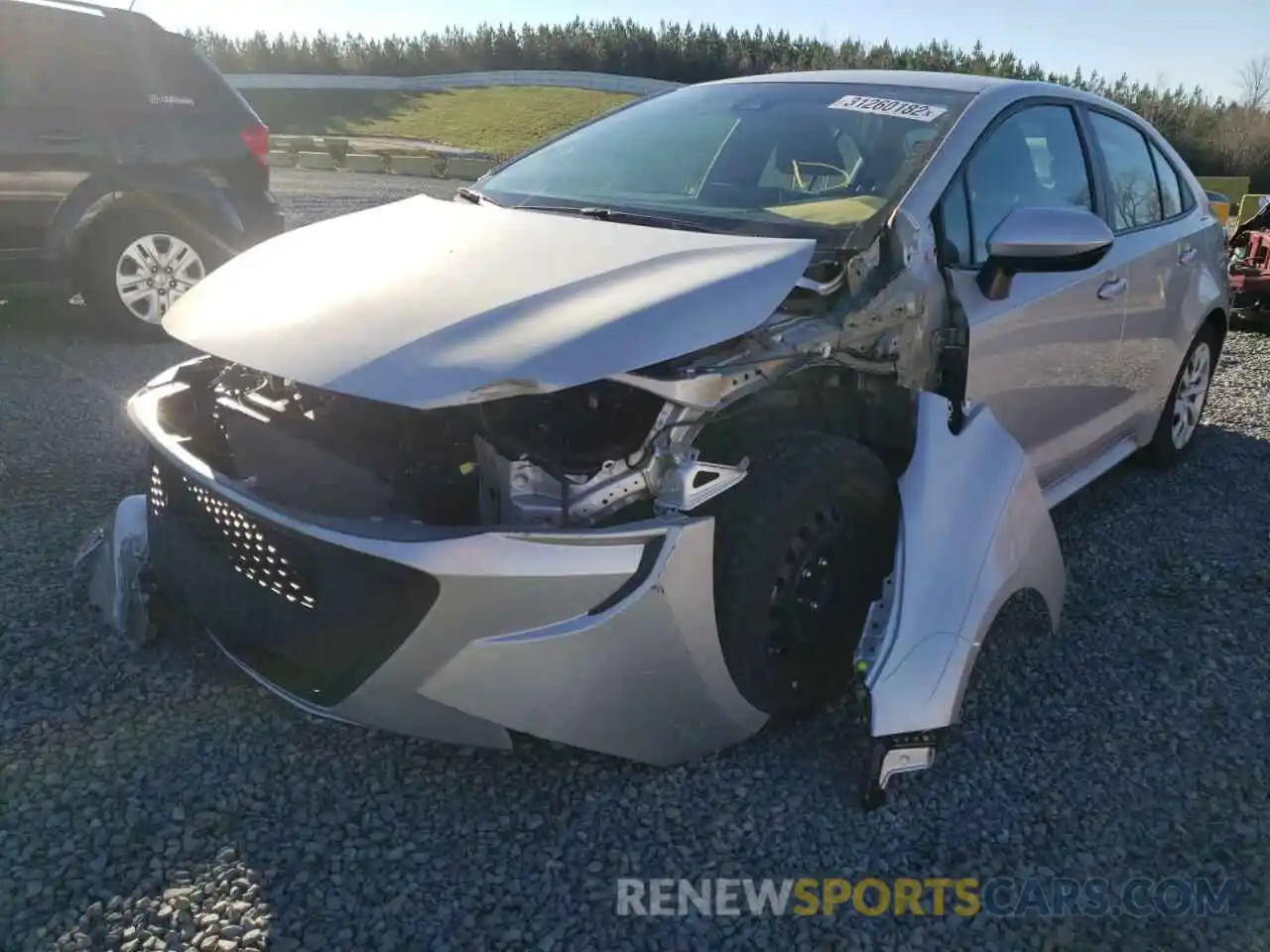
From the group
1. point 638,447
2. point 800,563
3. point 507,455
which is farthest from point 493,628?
point 800,563

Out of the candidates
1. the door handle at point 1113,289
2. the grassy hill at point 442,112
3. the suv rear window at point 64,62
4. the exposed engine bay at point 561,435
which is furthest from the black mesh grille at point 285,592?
the grassy hill at point 442,112

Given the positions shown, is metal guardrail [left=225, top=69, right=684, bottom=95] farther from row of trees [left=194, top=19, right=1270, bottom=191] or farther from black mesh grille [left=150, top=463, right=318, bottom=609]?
black mesh grille [left=150, top=463, right=318, bottom=609]

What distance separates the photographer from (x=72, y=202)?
6.08 metres

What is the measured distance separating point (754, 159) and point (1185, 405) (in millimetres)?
2764

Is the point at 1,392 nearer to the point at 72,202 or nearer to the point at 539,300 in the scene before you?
the point at 72,202

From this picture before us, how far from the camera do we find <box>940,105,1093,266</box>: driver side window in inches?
124

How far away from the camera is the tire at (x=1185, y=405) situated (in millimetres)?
4832

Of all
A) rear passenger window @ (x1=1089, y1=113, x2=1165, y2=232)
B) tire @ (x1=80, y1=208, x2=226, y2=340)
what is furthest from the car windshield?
tire @ (x1=80, y1=208, x2=226, y2=340)

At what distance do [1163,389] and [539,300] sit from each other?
3.34 metres

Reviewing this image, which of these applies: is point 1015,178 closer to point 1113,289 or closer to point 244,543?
point 1113,289

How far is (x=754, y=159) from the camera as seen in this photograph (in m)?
3.41

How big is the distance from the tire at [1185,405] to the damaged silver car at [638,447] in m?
1.72

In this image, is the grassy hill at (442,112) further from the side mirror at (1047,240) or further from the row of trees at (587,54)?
the side mirror at (1047,240)
